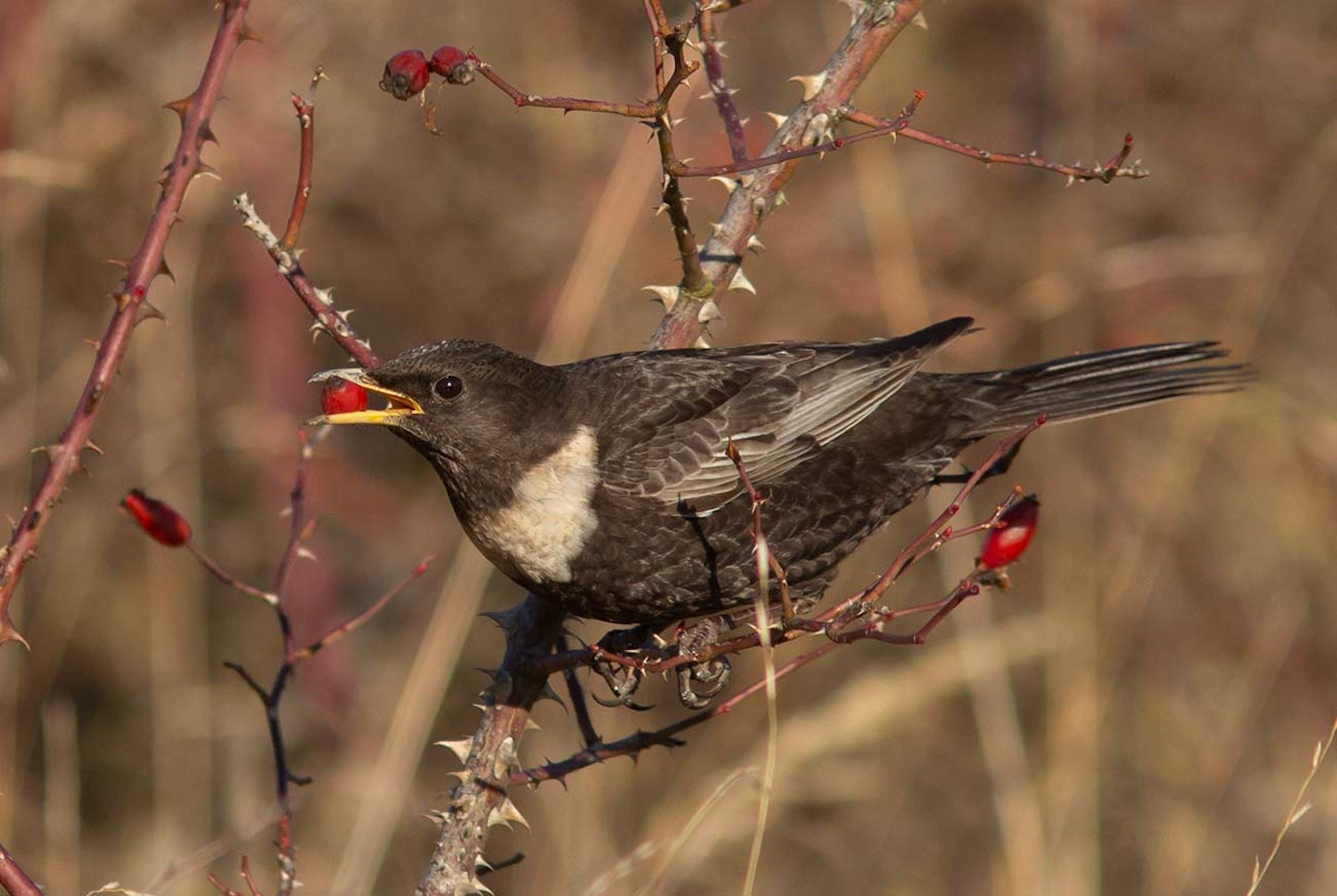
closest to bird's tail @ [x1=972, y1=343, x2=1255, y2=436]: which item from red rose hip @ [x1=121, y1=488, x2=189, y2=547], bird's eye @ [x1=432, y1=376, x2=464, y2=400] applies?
bird's eye @ [x1=432, y1=376, x2=464, y2=400]

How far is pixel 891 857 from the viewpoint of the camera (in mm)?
6559

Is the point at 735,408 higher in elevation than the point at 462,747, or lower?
higher

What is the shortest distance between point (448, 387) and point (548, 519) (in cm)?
42

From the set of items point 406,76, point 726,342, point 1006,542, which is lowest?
point 1006,542

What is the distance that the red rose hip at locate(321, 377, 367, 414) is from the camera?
354 centimetres

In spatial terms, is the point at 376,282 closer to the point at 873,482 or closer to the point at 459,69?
the point at 873,482

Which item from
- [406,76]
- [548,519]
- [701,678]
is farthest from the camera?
[701,678]

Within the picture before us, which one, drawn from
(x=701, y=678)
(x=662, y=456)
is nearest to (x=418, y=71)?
(x=662, y=456)

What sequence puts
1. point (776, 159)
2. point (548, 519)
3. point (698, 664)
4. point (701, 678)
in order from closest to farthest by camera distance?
1. point (776, 159)
2. point (548, 519)
3. point (698, 664)
4. point (701, 678)

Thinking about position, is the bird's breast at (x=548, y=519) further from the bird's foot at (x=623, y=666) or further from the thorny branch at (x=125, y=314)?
the thorny branch at (x=125, y=314)

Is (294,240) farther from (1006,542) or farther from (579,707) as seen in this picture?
(1006,542)

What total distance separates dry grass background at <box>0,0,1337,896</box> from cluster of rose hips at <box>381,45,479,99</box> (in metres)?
2.92

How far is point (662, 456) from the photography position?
3.94 metres

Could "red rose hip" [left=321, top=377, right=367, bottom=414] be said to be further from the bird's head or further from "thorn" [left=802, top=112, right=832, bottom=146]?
"thorn" [left=802, top=112, right=832, bottom=146]
